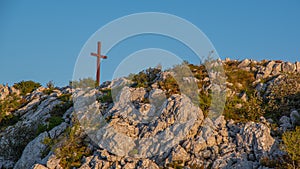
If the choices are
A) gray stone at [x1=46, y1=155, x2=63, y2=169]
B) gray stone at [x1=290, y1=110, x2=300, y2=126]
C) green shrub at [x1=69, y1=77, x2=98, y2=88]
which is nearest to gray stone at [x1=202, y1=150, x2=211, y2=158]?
gray stone at [x1=290, y1=110, x2=300, y2=126]

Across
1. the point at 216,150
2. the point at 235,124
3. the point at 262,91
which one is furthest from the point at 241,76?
the point at 216,150

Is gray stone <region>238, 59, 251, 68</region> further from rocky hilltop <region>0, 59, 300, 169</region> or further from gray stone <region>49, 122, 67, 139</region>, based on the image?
gray stone <region>49, 122, 67, 139</region>

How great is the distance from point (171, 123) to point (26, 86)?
91.9ft

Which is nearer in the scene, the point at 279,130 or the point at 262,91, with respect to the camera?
the point at 279,130

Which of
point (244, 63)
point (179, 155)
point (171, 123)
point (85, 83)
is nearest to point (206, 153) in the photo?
point (179, 155)

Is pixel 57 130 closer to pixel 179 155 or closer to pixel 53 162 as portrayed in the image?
pixel 53 162

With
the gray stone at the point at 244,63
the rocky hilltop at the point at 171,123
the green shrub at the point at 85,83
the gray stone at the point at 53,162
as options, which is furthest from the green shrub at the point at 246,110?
the green shrub at the point at 85,83

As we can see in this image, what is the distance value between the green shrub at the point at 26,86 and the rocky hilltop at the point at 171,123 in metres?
9.08

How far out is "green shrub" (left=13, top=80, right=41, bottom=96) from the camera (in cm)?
5356

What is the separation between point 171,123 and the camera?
108 ft

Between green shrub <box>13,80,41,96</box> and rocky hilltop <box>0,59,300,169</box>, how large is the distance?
908 centimetres

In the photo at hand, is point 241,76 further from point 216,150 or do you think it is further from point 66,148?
point 66,148

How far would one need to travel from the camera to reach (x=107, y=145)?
31.6m

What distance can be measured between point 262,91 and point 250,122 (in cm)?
733
